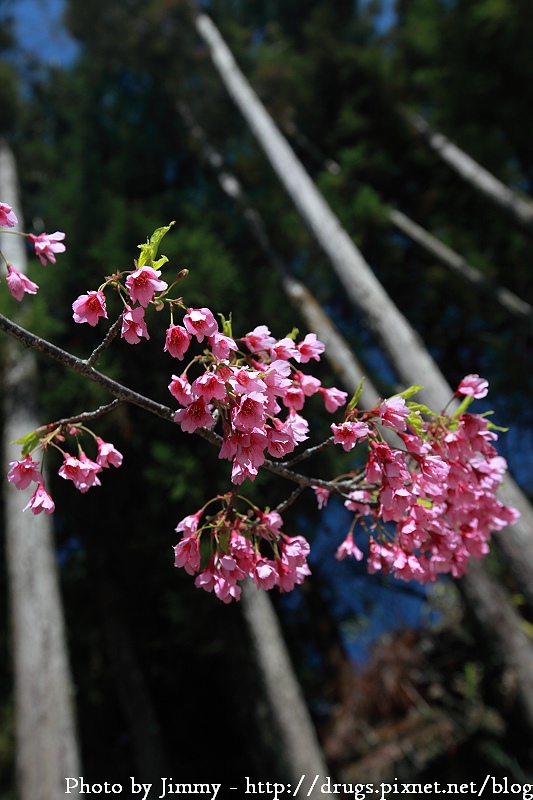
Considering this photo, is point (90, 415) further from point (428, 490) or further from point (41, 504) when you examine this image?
point (428, 490)

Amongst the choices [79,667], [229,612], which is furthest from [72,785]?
[79,667]

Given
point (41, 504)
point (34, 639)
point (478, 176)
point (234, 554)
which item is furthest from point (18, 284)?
point (478, 176)

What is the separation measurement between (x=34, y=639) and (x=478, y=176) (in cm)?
544

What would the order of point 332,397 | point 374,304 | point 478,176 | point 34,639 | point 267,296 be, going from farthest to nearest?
1. point 478,176
2. point 267,296
3. point 374,304
4. point 34,639
5. point 332,397

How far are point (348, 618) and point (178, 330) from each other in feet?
19.0

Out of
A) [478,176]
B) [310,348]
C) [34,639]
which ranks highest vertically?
[478,176]

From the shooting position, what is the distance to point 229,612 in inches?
173

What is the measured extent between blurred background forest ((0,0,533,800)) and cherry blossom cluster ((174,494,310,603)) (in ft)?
8.37

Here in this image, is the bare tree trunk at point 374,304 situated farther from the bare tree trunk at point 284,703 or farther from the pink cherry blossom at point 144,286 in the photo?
the pink cherry blossom at point 144,286

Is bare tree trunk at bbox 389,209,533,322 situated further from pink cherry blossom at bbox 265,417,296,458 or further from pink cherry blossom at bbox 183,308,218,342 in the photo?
pink cherry blossom at bbox 183,308,218,342

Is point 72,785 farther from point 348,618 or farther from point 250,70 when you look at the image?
point 250,70

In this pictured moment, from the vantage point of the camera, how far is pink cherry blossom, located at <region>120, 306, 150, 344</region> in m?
1.06

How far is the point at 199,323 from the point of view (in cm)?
106

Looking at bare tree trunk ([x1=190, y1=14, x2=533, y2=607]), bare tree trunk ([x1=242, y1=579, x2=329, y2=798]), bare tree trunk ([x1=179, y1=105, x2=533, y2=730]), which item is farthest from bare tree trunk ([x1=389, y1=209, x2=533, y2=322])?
bare tree trunk ([x1=242, y1=579, x2=329, y2=798])
